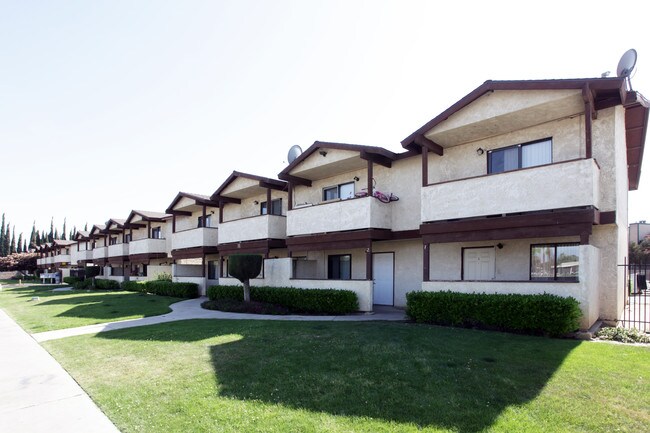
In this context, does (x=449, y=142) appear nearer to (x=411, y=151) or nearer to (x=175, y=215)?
(x=411, y=151)

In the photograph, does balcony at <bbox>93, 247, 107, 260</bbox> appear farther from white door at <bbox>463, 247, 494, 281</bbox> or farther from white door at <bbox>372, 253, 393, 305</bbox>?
white door at <bbox>463, 247, 494, 281</bbox>

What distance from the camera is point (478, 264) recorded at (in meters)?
14.3

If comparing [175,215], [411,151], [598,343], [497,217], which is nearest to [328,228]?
[411,151]

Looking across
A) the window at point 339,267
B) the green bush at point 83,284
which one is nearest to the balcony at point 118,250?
the green bush at point 83,284

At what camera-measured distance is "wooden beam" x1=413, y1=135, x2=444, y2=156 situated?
46.8 ft

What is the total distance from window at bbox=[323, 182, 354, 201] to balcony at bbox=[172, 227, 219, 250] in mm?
10292

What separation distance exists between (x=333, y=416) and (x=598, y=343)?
7.31 metres

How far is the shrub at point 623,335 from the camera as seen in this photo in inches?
366

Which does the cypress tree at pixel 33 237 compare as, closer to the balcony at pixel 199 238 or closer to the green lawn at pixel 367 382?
the balcony at pixel 199 238

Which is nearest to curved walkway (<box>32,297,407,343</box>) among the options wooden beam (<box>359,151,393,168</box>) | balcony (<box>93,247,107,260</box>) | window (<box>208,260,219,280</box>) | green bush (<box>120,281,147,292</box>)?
wooden beam (<box>359,151,393,168</box>)

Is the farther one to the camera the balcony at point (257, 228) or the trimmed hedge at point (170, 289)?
the trimmed hedge at point (170, 289)

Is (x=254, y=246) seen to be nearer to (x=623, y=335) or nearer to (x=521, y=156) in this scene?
(x=521, y=156)

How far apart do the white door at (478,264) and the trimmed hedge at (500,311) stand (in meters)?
2.48

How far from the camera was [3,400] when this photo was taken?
6465 mm
